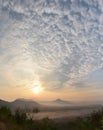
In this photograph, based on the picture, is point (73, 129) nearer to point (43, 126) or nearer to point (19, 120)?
→ point (43, 126)

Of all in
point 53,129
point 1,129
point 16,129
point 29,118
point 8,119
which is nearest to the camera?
point 1,129

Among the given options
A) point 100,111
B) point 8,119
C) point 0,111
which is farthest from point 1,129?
point 100,111

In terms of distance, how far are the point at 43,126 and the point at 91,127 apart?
12.4 feet

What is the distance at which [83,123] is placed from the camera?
2317 cm

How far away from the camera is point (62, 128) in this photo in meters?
24.9

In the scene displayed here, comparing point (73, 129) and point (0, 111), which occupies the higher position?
point (0, 111)

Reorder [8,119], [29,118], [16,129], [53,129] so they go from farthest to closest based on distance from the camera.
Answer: [29,118] → [53,129] → [8,119] → [16,129]

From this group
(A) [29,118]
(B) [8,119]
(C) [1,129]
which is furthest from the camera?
(A) [29,118]

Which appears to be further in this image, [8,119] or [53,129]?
[53,129]

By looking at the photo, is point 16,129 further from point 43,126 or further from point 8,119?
point 43,126

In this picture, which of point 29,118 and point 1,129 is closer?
point 1,129

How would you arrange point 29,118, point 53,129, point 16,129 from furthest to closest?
1. point 29,118
2. point 53,129
3. point 16,129

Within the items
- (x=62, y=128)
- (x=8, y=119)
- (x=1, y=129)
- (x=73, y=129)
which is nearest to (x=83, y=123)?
(x=73, y=129)

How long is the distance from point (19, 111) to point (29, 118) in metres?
1.09
